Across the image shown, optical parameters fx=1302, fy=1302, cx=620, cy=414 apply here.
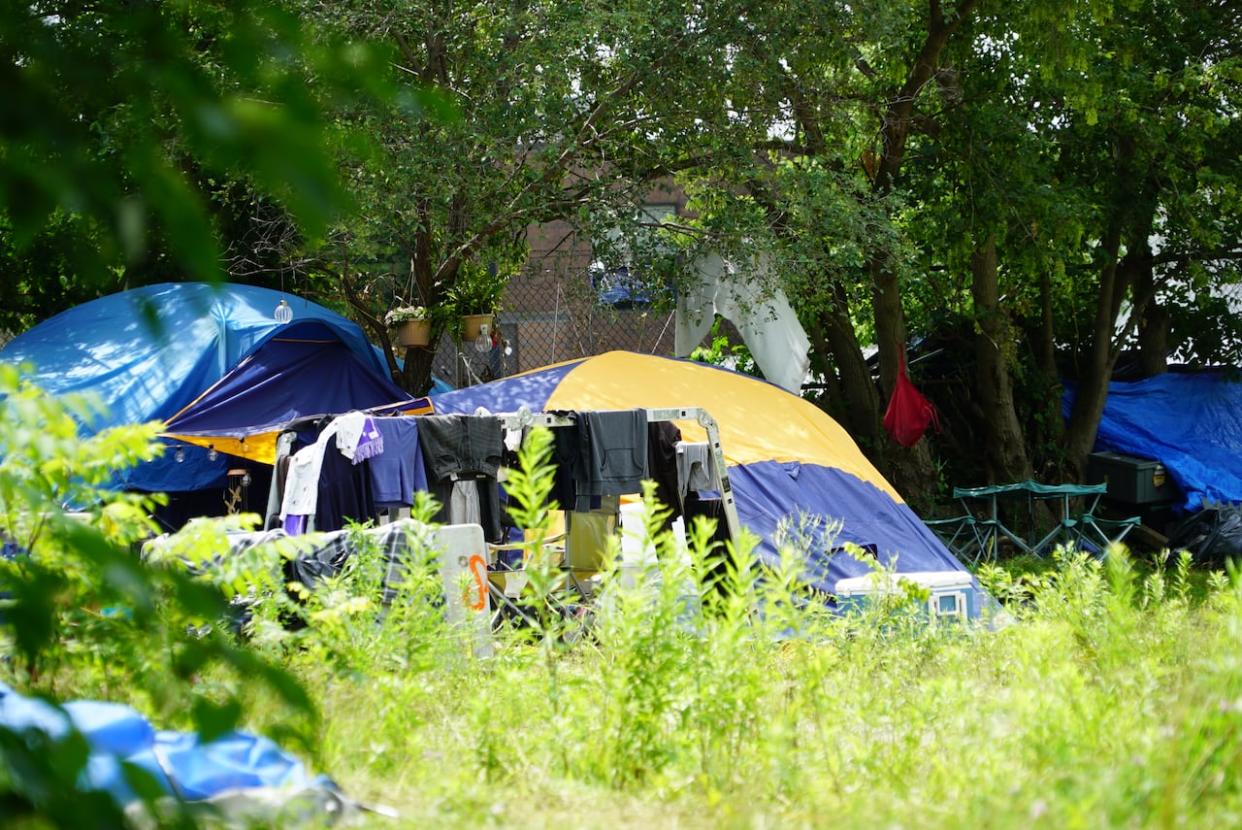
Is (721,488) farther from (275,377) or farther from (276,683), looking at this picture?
(276,683)

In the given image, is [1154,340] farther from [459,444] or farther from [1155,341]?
[459,444]

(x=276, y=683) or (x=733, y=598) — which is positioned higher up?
(x=276, y=683)

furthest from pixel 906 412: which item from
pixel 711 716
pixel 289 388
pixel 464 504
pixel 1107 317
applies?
pixel 711 716

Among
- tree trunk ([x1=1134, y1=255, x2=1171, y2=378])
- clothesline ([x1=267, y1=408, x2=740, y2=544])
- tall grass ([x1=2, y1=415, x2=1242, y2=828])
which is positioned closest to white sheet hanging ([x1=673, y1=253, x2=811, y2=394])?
clothesline ([x1=267, y1=408, x2=740, y2=544])

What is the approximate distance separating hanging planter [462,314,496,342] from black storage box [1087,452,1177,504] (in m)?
6.26

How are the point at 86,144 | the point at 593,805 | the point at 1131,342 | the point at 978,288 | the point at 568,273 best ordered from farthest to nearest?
1. the point at 1131,342
2. the point at 978,288
3. the point at 568,273
4. the point at 593,805
5. the point at 86,144

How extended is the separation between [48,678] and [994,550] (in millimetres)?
9252

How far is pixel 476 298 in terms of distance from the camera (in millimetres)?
10906

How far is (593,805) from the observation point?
3246 millimetres

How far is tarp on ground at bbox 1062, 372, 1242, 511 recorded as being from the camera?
12.5 meters

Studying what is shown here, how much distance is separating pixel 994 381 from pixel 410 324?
5983 mm

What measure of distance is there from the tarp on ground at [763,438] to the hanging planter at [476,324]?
97cm

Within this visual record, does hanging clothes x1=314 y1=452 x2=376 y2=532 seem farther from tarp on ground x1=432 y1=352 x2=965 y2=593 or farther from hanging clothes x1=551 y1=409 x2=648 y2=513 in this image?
tarp on ground x1=432 y1=352 x2=965 y2=593

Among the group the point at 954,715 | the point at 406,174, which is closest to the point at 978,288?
the point at 406,174
